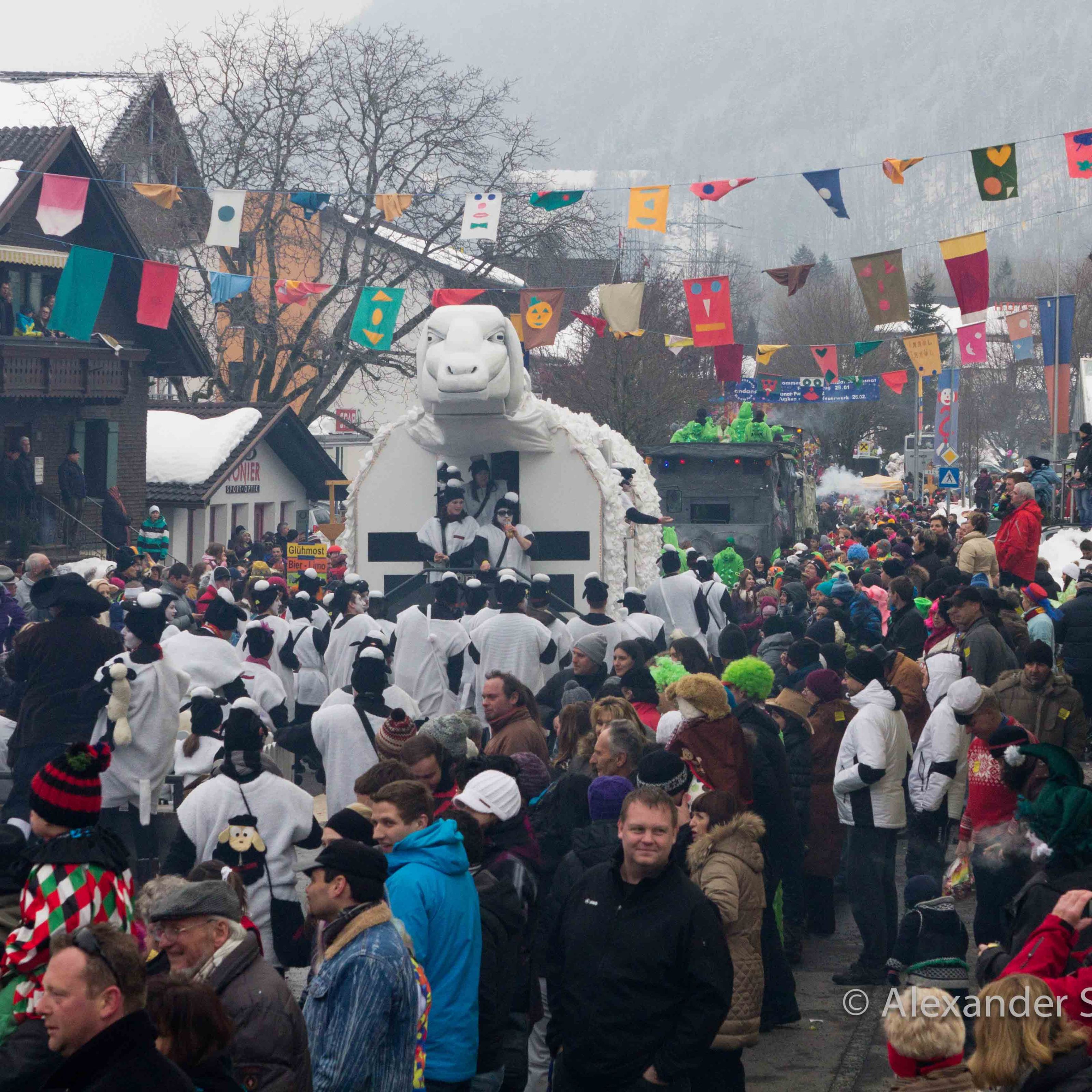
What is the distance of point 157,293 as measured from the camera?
61.2ft

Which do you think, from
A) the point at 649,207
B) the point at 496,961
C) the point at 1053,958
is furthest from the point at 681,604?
the point at 1053,958

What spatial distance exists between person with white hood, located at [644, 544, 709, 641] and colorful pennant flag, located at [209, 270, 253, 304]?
924 cm

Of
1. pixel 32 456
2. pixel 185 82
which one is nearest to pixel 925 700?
pixel 32 456

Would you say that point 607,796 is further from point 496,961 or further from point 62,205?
point 62,205

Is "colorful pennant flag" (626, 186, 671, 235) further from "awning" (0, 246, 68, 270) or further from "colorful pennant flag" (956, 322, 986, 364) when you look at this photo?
"awning" (0, 246, 68, 270)

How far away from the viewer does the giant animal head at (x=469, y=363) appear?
13.7 m

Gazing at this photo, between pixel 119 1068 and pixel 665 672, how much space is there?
21.0 ft

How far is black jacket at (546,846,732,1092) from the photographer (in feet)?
14.9

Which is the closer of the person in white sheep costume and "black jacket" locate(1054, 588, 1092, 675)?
the person in white sheep costume

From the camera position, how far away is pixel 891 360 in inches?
2707

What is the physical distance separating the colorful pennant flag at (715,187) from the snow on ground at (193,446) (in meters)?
13.4

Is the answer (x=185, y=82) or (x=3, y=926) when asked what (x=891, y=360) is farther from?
(x=3, y=926)

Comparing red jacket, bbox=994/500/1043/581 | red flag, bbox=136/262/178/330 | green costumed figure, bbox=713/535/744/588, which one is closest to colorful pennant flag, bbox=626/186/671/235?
green costumed figure, bbox=713/535/744/588

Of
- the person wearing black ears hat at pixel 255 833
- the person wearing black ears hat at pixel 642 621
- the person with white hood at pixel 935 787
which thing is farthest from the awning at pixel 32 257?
the person wearing black ears hat at pixel 255 833
